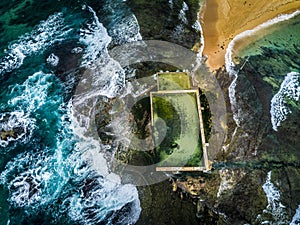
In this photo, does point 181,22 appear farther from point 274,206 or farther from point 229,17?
point 274,206

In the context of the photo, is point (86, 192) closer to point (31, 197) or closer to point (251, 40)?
point (31, 197)

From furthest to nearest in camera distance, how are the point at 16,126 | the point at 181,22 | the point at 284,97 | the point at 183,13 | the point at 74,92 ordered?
the point at 183,13 < the point at 181,22 < the point at 284,97 < the point at 74,92 < the point at 16,126

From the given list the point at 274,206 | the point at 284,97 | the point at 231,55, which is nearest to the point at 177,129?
the point at 274,206

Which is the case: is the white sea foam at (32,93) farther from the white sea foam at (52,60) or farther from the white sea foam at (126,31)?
the white sea foam at (126,31)

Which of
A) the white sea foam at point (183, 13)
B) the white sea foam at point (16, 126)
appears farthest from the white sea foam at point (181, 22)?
the white sea foam at point (16, 126)

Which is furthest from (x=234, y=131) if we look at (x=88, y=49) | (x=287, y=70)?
(x=88, y=49)

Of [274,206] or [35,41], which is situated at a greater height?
[35,41]

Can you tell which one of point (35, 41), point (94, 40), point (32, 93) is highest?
point (35, 41)
